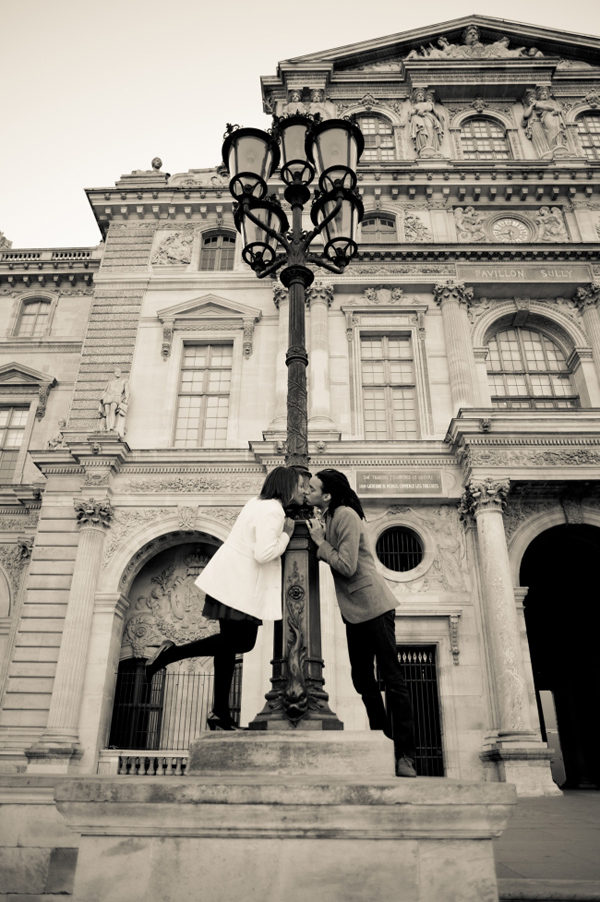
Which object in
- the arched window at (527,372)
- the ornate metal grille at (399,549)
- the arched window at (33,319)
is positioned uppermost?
the arched window at (33,319)

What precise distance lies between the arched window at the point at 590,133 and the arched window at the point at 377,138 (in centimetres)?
720

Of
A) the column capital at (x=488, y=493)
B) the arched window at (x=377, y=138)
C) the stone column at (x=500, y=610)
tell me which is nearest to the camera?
the stone column at (x=500, y=610)

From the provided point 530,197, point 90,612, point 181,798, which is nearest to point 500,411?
point 530,197

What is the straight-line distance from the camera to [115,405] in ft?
61.7

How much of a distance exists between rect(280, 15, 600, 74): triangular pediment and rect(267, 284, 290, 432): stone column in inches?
476

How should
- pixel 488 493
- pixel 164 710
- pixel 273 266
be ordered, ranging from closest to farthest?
pixel 273 266, pixel 488 493, pixel 164 710

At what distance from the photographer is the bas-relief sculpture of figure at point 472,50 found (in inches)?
1049

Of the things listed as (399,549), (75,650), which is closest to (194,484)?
(75,650)

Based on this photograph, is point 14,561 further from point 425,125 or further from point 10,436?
point 425,125

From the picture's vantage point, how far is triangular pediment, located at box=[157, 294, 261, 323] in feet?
68.5

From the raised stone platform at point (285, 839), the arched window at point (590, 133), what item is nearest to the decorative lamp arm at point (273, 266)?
the raised stone platform at point (285, 839)

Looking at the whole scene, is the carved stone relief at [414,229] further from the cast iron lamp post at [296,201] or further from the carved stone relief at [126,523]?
the cast iron lamp post at [296,201]

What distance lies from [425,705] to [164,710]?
648 cm

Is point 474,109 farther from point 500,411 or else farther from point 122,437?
point 122,437
